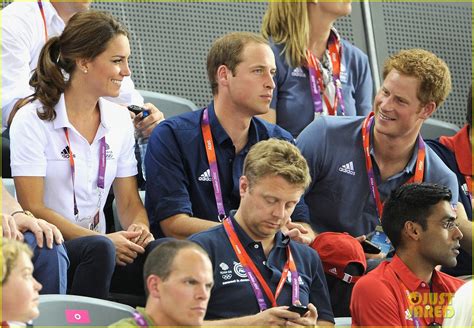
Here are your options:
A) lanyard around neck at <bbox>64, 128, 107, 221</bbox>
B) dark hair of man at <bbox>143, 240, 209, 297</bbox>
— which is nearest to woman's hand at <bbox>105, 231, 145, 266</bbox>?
lanyard around neck at <bbox>64, 128, 107, 221</bbox>

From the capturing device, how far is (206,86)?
6414 mm

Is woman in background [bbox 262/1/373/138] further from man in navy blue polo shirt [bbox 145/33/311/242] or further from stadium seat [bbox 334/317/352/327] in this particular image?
stadium seat [bbox 334/317/352/327]

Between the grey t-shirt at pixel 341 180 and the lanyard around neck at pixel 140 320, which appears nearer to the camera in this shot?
the lanyard around neck at pixel 140 320

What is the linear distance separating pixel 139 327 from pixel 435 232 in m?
1.40

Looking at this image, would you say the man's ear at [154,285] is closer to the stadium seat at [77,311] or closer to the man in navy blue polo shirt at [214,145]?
the stadium seat at [77,311]

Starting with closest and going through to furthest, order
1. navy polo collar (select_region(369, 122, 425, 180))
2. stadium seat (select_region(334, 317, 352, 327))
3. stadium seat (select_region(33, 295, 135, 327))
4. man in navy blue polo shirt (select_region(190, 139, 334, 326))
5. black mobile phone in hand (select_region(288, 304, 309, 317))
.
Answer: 1. stadium seat (select_region(33, 295, 135, 327))
2. black mobile phone in hand (select_region(288, 304, 309, 317))
3. man in navy blue polo shirt (select_region(190, 139, 334, 326))
4. stadium seat (select_region(334, 317, 352, 327))
5. navy polo collar (select_region(369, 122, 425, 180))

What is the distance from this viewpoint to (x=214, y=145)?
15.2 feet

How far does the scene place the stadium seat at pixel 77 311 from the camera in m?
3.62

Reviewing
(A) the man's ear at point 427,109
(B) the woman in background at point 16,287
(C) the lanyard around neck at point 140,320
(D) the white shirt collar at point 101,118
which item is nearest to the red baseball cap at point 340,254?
(A) the man's ear at point 427,109

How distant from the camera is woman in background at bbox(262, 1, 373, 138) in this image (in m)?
5.46

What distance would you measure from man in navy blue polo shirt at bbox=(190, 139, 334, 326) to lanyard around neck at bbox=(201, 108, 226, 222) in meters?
0.40

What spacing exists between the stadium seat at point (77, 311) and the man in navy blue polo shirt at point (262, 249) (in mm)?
370

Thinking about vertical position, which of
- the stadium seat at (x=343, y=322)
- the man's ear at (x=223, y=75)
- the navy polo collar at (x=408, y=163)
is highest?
the man's ear at (x=223, y=75)

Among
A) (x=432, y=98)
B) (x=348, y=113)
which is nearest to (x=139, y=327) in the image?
(x=432, y=98)
